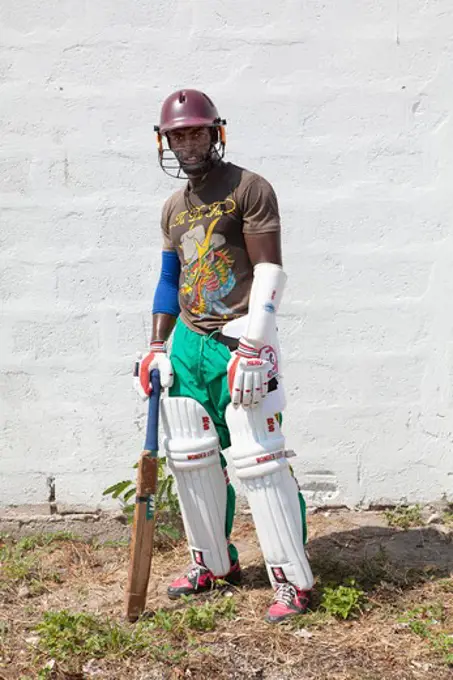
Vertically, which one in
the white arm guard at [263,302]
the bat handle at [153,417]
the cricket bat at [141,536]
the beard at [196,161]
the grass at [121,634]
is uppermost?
the beard at [196,161]

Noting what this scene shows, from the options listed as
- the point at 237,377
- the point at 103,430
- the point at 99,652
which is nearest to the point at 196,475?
the point at 237,377

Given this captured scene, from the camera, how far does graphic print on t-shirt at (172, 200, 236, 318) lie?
11.0 ft

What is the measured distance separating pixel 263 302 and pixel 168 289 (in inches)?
24.1

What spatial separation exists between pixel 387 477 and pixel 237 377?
1.54m

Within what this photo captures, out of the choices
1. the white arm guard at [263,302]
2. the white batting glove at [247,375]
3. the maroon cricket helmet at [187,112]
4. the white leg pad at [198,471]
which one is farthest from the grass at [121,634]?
the maroon cricket helmet at [187,112]

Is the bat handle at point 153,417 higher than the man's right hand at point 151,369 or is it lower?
lower

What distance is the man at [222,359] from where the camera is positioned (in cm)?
326

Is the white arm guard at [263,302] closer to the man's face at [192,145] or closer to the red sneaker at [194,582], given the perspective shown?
the man's face at [192,145]

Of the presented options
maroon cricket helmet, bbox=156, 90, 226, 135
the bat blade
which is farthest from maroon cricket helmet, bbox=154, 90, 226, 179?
the bat blade

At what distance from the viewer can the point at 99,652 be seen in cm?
311

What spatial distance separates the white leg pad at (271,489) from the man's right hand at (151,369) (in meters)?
0.30

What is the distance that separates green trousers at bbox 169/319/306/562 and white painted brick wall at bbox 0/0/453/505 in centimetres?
89

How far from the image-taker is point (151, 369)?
11.6 ft

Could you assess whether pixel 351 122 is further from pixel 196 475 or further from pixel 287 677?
pixel 287 677
